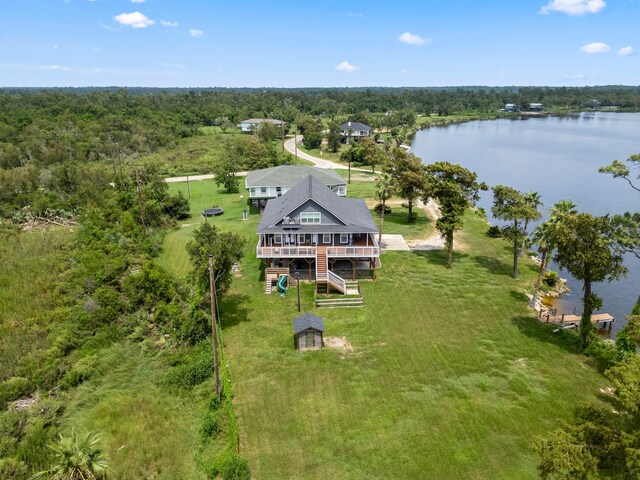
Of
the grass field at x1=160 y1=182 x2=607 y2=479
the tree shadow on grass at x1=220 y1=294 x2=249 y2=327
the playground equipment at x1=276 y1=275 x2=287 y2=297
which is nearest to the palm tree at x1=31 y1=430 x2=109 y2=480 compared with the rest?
the grass field at x1=160 y1=182 x2=607 y2=479

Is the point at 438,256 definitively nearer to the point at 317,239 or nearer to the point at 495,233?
the point at 495,233

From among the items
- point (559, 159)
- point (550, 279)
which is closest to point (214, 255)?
point (550, 279)

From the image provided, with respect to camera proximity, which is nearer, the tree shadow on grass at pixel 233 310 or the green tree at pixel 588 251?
the green tree at pixel 588 251

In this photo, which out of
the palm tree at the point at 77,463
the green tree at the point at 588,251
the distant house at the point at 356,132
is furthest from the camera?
the distant house at the point at 356,132

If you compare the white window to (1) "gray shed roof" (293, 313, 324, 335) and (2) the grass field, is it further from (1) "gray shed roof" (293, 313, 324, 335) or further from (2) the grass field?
(1) "gray shed roof" (293, 313, 324, 335)

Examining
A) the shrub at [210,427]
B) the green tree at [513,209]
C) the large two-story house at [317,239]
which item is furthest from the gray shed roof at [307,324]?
the green tree at [513,209]

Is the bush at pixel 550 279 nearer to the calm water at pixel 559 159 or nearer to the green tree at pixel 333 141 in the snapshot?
the calm water at pixel 559 159
